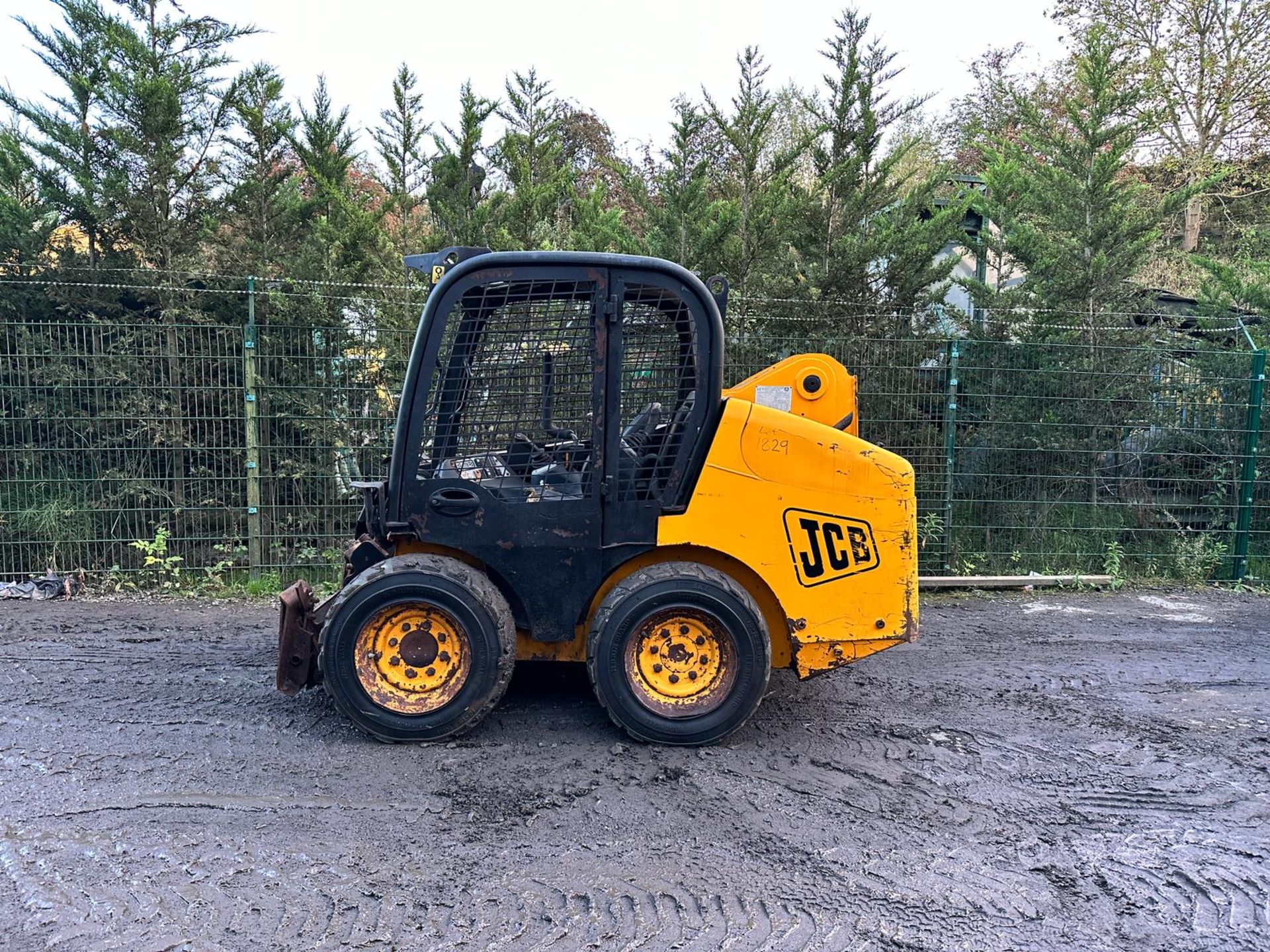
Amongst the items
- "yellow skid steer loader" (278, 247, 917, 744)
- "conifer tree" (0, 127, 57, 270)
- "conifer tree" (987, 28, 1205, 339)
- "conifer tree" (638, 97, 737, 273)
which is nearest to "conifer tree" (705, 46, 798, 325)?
"conifer tree" (638, 97, 737, 273)

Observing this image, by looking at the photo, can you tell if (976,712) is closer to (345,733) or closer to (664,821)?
(664,821)

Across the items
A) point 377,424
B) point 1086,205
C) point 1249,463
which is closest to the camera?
point 377,424

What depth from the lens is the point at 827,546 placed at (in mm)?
4258

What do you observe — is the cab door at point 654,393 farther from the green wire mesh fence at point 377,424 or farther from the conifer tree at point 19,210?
the conifer tree at point 19,210

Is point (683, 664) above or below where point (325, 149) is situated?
below

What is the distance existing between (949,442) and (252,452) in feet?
19.7

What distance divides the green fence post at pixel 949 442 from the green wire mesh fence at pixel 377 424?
2 cm

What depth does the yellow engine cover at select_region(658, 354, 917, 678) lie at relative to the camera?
4.22 m

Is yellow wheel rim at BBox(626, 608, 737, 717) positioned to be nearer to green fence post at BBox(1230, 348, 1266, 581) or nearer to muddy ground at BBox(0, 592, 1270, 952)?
muddy ground at BBox(0, 592, 1270, 952)

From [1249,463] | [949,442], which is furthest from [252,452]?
[1249,463]

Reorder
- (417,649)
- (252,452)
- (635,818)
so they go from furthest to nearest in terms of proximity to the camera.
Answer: (252,452)
(417,649)
(635,818)

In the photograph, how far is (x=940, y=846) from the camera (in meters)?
3.36

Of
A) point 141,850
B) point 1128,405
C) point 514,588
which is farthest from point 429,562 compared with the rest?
point 1128,405

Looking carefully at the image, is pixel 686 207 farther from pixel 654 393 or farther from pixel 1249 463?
pixel 1249 463
